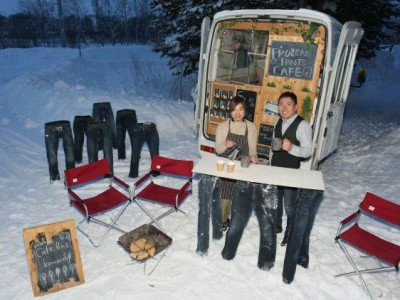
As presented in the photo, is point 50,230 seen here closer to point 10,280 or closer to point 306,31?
point 10,280

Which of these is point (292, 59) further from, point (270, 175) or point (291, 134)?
point (270, 175)

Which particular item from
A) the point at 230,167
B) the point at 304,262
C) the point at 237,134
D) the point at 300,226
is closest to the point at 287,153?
the point at 237,134

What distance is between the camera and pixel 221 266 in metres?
3.99

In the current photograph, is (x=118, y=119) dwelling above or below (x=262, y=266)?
above

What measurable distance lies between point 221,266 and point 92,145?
3.47 metres

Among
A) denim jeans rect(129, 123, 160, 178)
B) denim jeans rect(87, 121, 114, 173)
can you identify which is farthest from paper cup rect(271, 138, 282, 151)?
denim jeans rect(87, 121, 114, 173)

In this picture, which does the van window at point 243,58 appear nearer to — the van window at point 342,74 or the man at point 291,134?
the van window at point 342,74

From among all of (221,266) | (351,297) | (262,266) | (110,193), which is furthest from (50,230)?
(351,297)

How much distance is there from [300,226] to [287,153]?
39.2 inches

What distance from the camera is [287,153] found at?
13.6 ft

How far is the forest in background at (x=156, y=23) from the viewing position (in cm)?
1011

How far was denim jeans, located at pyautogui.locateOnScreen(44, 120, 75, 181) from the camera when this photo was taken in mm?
5902

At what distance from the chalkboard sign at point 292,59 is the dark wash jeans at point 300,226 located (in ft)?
8.44

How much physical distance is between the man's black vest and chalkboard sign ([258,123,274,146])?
181 cm
